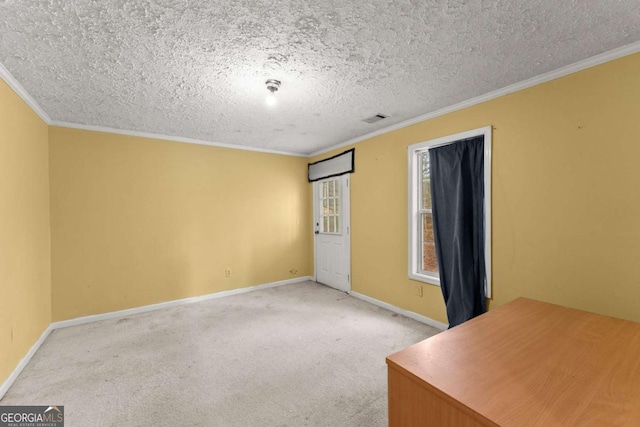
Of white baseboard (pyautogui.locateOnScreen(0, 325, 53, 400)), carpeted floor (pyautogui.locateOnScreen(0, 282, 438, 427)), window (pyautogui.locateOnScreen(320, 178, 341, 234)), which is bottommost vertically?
carpeted floor (pyautogui.locateOnScreen(0, 282, 438, 427))

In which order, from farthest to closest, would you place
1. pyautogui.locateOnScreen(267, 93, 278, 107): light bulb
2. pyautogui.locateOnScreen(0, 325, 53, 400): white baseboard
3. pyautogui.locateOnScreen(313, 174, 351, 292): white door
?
1. pyautogui.locateOnScreen(313, 174, 351, 292): white door
2. pyautogui.locateOnScreen(267, 93, 278, 107): light bulb
3. pyautogui.locateOnScreen(0, 325, 53, 400): white baseboard

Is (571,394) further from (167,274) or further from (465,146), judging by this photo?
(167,274)

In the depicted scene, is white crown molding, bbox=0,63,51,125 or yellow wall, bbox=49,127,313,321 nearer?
white crown molding, bbox=0,63,51,125

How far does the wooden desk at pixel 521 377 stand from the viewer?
0.91 metres

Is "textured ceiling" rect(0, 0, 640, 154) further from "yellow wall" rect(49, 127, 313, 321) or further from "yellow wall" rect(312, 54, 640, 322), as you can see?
"yellow wall" rect(49, 127, 313, 321)

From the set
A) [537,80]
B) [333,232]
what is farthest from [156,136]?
[537,80]

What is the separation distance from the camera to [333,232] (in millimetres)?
4609

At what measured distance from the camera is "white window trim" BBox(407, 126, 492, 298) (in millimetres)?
2521

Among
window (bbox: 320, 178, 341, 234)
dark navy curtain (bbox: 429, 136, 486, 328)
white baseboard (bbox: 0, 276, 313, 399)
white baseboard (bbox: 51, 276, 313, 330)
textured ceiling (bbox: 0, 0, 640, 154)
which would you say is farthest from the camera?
window (bbox: 320, 178, 341, 234)

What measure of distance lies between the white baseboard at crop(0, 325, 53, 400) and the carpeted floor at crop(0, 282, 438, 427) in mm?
53

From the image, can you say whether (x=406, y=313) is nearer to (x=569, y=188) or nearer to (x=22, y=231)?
(x=569, y=188)

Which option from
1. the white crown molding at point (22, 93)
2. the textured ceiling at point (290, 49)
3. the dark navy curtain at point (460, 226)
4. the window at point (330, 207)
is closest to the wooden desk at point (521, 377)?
the dark navy curtain at point (460, 226)

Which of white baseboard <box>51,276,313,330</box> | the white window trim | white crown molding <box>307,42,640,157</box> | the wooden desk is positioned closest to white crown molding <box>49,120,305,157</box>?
white crown molding <box>307,42,640,157</box>

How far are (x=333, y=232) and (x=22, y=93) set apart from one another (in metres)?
3.90
